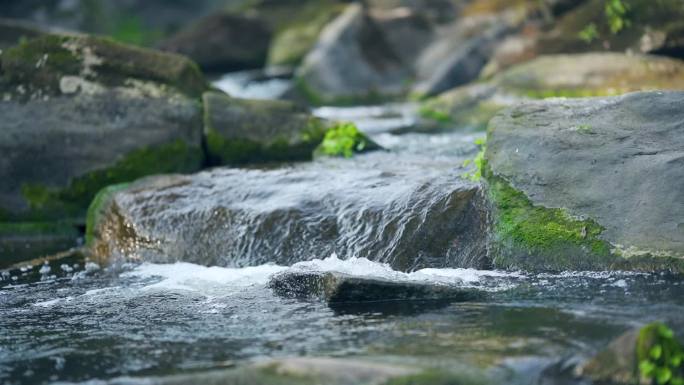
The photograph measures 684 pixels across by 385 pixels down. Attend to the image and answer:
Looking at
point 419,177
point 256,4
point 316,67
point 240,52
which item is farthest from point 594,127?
point 256,4

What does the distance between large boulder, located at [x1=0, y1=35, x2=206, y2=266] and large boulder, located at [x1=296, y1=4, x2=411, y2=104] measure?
27.6ft

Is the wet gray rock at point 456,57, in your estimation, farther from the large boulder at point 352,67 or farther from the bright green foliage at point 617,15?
the bright green foliage at point 617,15

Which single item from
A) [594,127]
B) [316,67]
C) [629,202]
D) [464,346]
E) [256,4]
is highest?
[256,4]

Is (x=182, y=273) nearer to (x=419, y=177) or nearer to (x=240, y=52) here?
(x=419, y=177)

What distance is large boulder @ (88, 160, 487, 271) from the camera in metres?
7.68

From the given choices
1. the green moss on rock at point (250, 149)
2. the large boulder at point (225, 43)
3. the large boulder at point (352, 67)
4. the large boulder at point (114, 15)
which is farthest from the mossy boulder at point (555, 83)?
the large boulder at point (114, 15)

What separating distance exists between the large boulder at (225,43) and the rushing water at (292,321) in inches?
597

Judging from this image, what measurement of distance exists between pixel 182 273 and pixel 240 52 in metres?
15.5

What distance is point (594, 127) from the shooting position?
7910 mm

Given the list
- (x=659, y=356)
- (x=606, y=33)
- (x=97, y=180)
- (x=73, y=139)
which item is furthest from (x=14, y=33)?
(x=659, y=356)

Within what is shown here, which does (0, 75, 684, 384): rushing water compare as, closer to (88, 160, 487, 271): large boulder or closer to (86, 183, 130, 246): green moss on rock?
(88, 160, 487, 271): large boulder

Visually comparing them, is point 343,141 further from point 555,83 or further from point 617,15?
point 617,15

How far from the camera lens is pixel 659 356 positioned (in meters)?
4.80

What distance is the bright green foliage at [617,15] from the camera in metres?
15.7
